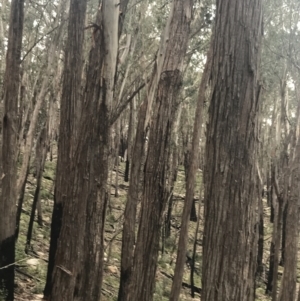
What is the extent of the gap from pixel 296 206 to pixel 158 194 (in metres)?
4.36

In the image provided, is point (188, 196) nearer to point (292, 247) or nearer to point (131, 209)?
point (131, 209)

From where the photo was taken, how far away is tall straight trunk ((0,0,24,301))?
696cm

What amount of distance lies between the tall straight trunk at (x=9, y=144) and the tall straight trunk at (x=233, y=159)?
4657 mm

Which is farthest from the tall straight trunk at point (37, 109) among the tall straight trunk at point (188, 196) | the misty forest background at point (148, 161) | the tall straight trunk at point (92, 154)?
the tall straight trunk at point (92, 154)

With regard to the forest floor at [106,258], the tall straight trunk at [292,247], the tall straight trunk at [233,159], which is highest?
the tall straight trunk at [233,159]

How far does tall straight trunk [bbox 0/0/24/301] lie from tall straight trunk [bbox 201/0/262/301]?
183 inches

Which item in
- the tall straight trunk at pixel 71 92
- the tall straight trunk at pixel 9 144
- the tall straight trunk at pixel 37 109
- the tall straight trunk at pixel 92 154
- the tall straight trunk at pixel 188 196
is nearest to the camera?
the tall straight trunk at pixel 92 154

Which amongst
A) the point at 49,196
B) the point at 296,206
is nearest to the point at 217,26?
the point at 296,206

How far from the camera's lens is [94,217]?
5.46 meters

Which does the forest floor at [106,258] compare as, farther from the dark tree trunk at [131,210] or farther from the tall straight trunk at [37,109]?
the tall straight trunk at [37,109]

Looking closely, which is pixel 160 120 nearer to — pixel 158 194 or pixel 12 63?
pixel 158 194

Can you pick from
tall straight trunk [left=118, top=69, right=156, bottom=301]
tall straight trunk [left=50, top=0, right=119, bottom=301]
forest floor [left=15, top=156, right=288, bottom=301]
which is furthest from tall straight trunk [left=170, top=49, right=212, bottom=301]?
tall straight trunk [left=50, top=0, right=119, bottom=301]

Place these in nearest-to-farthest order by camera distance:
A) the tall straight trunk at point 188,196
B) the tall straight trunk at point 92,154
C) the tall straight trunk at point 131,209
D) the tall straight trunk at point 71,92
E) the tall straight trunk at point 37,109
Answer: the tall straight trunk at point 92,154, the tall straight trunk at point 71,92, the tall straight trunk at point 188,196, the tall straight trunk at point 131,209, the tall straight trunk at point 37,109

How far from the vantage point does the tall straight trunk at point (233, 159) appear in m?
2.84
